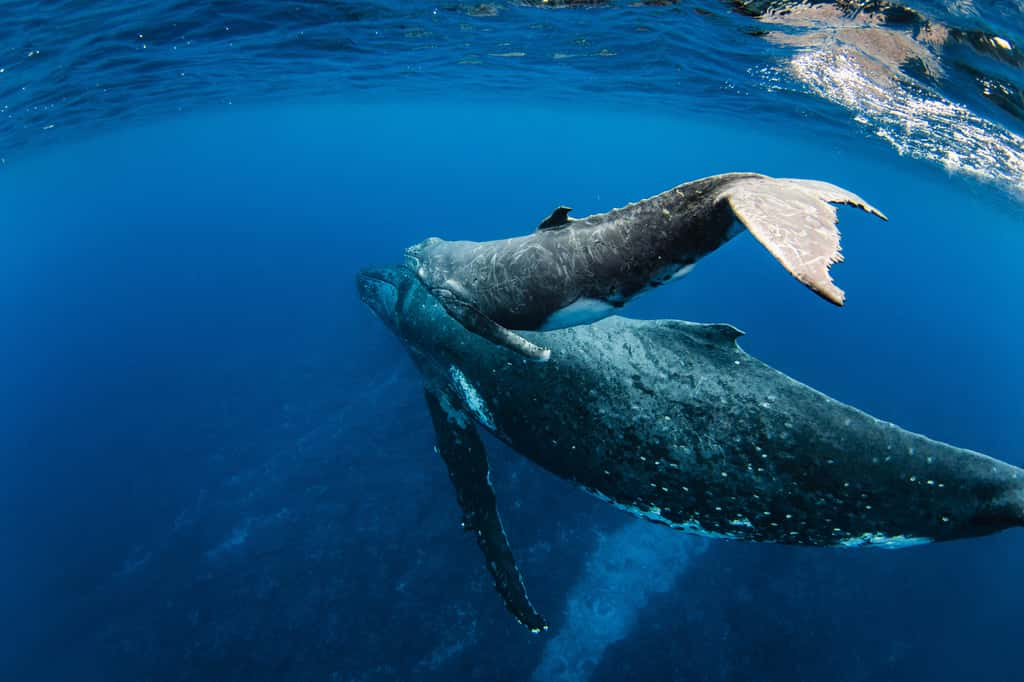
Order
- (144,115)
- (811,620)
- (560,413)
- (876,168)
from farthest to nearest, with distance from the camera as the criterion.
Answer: (876,168) → (144,115) → (811,620) → (560,413)

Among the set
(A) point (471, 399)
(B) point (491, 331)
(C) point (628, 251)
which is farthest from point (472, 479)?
(C) point (628, 251)

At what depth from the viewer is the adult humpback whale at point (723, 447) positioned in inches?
175

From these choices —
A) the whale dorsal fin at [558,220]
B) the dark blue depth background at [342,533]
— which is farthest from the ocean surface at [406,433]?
the whale dorsal fin at [558,220]

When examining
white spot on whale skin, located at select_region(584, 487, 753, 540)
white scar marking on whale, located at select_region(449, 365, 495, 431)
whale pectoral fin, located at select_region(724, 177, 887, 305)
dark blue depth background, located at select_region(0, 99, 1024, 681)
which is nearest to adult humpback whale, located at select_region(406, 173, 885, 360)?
whale pectoral fin, located at select_region(724, 177, 887, 305)

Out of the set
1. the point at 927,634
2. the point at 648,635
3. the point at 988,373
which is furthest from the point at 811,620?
the point at 988,373

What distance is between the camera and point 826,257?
7.51 feet

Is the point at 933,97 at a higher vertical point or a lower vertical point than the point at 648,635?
higher

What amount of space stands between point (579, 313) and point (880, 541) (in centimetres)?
394

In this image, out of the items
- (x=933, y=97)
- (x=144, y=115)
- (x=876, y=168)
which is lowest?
(x=876, y=168)

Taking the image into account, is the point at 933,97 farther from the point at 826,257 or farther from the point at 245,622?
the point at 245,622

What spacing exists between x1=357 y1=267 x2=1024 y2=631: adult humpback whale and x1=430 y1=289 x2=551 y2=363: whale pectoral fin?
1.46 m

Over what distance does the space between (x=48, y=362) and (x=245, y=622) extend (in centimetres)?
3244

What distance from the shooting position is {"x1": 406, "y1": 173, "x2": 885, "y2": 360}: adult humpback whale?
253 cm

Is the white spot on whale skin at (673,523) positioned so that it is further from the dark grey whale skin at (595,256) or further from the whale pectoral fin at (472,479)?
the dark grey whale skin at (595,256)
